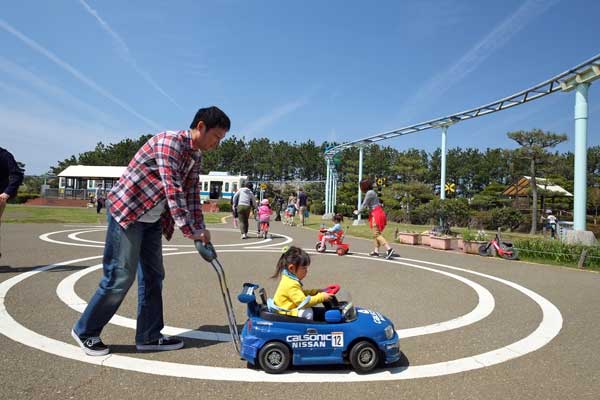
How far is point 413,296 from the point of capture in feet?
18.7

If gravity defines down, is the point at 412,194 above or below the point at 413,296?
above

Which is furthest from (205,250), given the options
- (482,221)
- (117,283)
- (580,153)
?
(482,221)

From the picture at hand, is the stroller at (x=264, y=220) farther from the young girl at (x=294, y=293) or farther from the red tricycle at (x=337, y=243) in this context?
the young girl at (x=294, y=293)

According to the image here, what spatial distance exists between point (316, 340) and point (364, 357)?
0.40 meters

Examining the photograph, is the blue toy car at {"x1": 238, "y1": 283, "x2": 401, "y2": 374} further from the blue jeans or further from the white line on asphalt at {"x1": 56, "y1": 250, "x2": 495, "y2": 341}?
the blue jeans

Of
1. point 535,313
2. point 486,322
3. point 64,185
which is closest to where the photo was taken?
point 486,322

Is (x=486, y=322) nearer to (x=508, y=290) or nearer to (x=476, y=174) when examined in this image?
(x=508, y=290)

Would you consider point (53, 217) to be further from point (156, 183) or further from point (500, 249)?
point (156, 183)

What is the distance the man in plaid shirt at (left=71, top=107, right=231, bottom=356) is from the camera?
3176 millimetres

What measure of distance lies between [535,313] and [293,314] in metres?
3.43

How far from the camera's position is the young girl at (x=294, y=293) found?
332cm

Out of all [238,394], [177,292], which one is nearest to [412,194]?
[177,292]

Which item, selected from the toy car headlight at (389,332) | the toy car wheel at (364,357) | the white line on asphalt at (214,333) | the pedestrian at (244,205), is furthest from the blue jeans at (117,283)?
the pedestrian at (244,205)

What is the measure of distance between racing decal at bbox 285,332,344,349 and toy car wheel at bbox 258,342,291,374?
0.07m
